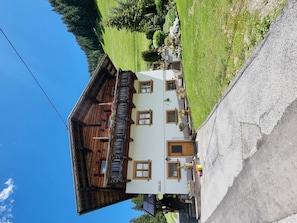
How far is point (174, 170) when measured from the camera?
1958 cm

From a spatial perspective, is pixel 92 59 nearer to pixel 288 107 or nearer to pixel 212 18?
pixel 212 18

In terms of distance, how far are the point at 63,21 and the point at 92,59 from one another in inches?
588

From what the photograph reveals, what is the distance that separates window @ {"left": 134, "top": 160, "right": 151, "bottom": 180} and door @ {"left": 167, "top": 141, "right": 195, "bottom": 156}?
6.87 ft

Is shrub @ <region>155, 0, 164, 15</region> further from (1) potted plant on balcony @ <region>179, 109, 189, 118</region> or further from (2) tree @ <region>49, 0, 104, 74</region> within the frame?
(2) tree @ <region>49, 0, 104, 74</region>

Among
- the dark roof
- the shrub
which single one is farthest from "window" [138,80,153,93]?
the shrub

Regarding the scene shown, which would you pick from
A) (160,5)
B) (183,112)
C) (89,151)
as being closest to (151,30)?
(160,5)

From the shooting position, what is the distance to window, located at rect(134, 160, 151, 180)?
19781 millimetres

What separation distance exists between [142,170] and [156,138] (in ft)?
9.64

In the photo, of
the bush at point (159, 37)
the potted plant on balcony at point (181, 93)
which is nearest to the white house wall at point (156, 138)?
the potted plant on balcony at point (181, 93)

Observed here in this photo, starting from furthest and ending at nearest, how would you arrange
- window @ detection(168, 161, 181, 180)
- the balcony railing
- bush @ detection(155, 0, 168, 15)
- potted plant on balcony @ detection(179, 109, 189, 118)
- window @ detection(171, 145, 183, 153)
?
bush @ detection(155, 0, 168, 15), potted plant on balcony @ detection(179, 109, 189, 118), window @ detection(171, 145, 183, 153), window @ detection(168, 161, 181, 180), the balcony railing

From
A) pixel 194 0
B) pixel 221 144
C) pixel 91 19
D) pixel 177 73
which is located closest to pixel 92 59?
pixel 91 19

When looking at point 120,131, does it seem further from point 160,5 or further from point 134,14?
point 134,14

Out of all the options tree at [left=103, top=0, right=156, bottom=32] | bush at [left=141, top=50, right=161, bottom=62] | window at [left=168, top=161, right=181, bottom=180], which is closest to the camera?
window at [left=168, top=161, right=181, bottom=180]

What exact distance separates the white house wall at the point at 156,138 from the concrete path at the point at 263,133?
28.6 ft
